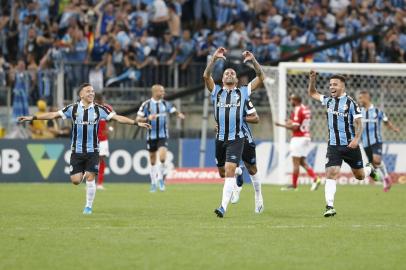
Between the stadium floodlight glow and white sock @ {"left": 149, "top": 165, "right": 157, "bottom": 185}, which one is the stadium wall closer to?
the stadium floodlight glow

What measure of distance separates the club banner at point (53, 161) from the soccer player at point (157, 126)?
2.93 meters

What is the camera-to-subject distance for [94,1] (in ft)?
99.8

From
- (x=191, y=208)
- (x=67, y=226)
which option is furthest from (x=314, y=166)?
(x=67, y=226)

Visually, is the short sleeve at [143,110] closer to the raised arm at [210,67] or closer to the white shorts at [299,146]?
the white shorts at [299,146]

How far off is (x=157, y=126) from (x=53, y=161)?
424 centimetres

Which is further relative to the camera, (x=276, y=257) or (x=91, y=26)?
(x=91, y=26)

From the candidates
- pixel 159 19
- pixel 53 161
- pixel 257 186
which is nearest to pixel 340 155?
pixel 257 186

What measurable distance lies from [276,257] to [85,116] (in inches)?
264

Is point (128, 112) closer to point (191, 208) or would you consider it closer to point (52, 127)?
point (52, 127)

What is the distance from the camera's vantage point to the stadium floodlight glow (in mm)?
25547

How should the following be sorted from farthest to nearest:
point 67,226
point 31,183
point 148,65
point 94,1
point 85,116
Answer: point 94,1 → point 148,65 → point 31,183 → point 85,116 → point 67,226

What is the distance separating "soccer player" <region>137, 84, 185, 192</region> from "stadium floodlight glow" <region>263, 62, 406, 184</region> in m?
3.49

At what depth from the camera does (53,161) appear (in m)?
26.2

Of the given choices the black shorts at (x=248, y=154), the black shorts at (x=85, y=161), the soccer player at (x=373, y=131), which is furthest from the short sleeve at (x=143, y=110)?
the black shorts at (x=248, y=154)
